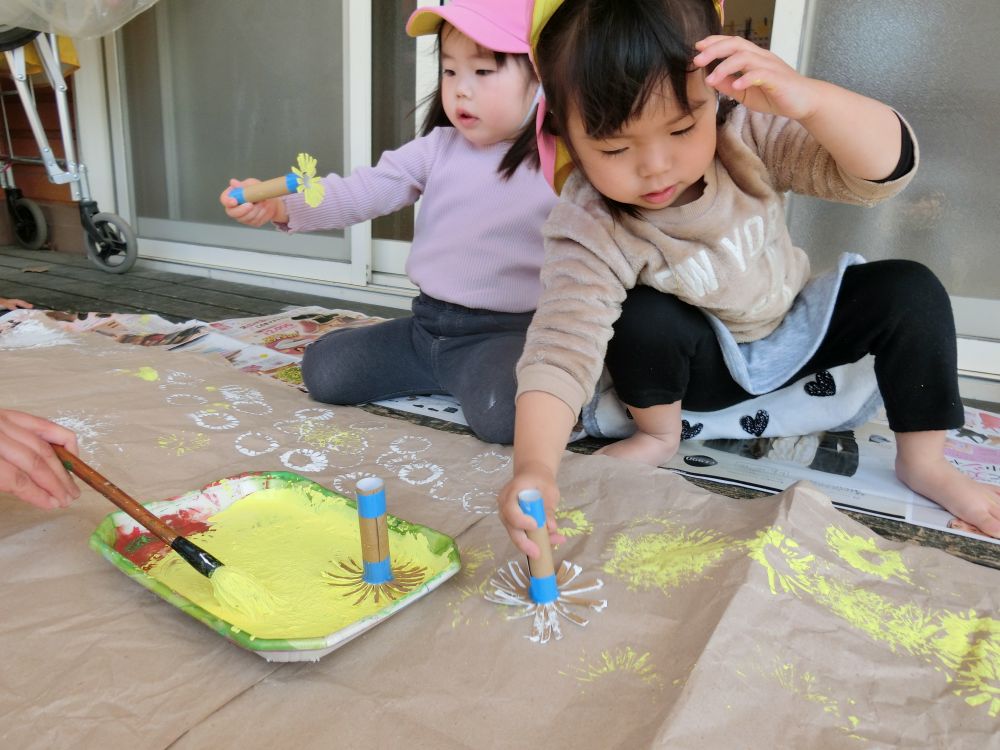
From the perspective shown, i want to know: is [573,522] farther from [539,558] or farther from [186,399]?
[186,399]

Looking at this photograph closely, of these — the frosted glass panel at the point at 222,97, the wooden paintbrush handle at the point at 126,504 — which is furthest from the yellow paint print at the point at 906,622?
the frosted glass panel at the point at 222,97

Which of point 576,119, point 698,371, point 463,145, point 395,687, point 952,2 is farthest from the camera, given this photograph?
point 952,2

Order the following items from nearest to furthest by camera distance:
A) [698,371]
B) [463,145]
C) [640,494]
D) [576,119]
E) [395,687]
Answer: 1. [395,687]
2. [576,119]
3. [640,494]
4. [698,371]
5. [463,145]

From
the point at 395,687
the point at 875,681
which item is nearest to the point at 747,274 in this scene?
the point at 875,681

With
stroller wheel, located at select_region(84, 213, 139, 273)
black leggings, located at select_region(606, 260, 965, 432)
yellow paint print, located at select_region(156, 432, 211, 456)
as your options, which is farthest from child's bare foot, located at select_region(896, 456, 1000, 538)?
stroller wheel, located at select_region(84, 213, 139, 273)

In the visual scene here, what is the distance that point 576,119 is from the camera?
64 cm

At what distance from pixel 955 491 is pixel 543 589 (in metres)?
0.49

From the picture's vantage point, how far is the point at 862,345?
2.79ft

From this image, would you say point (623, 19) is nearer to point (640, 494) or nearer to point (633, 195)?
point (633, 195)

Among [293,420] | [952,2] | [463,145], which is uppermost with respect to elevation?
[952,2]

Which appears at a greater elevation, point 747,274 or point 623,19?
point 623,19

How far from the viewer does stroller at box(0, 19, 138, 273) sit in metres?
1.89

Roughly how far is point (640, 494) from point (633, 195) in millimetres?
286

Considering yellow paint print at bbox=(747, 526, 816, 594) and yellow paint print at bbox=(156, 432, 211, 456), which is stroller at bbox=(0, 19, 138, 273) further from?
yellow paint print at bbox=(747, 526, 816, 594)
